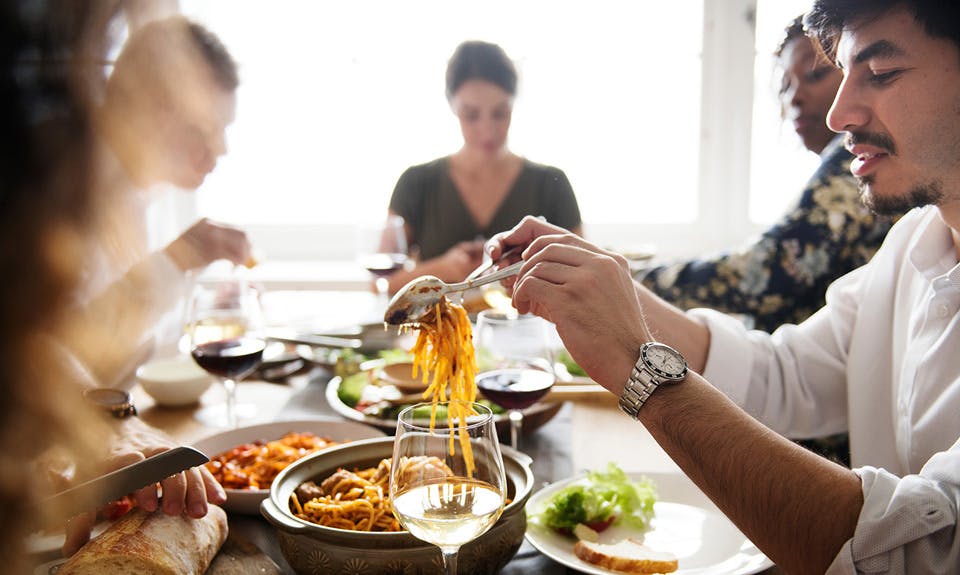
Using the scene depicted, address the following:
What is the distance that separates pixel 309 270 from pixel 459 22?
1.69 m

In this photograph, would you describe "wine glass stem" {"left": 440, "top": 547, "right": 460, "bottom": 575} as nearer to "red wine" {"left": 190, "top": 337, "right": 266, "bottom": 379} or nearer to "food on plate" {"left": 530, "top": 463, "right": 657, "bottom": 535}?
"food on plate" {"left": 530, "top": 463, "right": 657, "bottom": 535}

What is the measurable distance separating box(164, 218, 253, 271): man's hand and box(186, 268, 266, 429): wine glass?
19.9 inches

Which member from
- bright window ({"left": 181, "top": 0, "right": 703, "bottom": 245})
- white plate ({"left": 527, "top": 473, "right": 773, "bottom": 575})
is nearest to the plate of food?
white plate ({"left": 527, "top": 473, "right": 773, "bottom": 575})

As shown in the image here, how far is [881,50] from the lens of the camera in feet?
4.31

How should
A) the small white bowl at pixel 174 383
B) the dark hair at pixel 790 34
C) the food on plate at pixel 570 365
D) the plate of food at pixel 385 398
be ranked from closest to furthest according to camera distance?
the plate of food at pixel 385 398
the small white bowl at pixel 174 383
the food on plate at pixel 570 365
the dark hair at pixel 790 34

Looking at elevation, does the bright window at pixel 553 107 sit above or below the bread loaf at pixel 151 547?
above

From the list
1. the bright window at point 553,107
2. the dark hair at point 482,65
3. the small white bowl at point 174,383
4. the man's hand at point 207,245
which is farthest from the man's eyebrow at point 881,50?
the bright window at point 553,107

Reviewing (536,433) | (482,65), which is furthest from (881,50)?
(482,65)

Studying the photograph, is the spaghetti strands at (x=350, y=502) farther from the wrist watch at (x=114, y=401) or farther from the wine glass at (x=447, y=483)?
the wrist watch at (x=114, y=401)

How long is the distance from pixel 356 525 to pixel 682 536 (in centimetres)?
54

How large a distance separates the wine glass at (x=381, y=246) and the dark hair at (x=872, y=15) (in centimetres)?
166

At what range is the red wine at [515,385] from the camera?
1.52 m

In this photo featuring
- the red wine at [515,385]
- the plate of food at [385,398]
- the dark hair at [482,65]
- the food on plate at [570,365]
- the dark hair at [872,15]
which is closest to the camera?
the dark hair at [872,15]

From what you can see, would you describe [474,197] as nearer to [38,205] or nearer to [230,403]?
[230,403]
